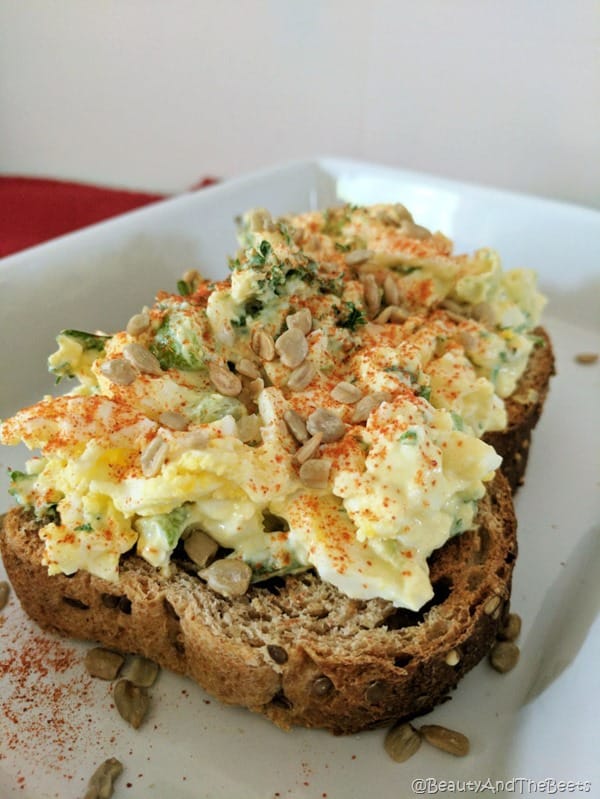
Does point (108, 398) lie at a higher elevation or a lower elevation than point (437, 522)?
higher

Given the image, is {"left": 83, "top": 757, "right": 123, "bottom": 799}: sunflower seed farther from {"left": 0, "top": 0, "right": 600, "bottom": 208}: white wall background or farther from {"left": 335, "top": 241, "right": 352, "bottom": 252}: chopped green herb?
{"left": 0, "top": 0, "right": 600, "bottom": 208}: white wall background

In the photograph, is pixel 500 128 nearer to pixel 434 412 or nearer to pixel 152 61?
pixel 152 61

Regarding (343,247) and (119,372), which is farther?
(343,247)

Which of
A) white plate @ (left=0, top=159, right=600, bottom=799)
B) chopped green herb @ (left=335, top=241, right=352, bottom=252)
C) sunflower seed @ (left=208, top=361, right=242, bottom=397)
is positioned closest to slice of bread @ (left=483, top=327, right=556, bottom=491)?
white plate @ (left=0, top=159, right=600, bottom=799)

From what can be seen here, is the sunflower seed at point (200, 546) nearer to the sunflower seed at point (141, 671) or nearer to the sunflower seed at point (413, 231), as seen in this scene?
the sunflower seed at point (141, 671)

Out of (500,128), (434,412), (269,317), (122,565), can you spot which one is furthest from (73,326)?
(500,128)

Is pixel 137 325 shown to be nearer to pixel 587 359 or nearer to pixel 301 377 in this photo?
pixel 301 377

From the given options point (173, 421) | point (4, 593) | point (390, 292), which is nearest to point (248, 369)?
point (173, 421)
